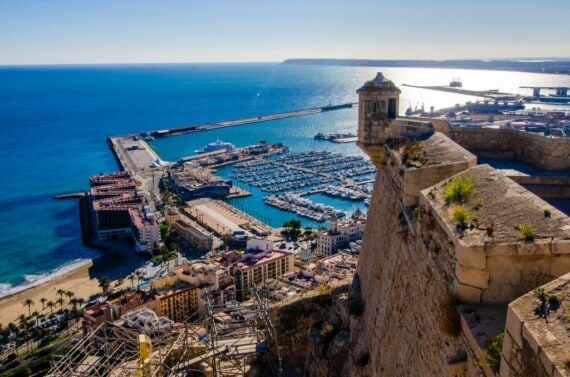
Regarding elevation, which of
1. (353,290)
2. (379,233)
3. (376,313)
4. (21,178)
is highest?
(379,233)

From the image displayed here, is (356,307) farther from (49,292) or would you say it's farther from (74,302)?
(49,292)

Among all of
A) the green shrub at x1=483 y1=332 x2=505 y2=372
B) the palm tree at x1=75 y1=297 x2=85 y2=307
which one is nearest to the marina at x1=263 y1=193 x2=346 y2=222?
the palm tree at x1=75 y1=297 x2=85 y2=307

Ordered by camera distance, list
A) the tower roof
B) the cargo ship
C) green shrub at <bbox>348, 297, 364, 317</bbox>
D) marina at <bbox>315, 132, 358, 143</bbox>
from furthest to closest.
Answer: marina at <bbox>315, 132, 358, 143</bbox> < the cargo ship < the tower roof < green shrub at <bbox>348, 297, 364, 317</bbox>

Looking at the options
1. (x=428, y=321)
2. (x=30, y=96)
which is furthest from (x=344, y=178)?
(x=30, y=96)

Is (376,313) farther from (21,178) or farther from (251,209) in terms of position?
(21,178)

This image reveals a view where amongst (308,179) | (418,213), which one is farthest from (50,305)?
(308,179)

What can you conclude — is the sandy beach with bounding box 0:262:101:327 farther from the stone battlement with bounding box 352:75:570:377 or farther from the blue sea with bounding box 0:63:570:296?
the stone battlement with bounding box 352:75:570:377

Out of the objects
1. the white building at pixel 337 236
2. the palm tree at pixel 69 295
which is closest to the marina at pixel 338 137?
the white building at pixel 337 236
